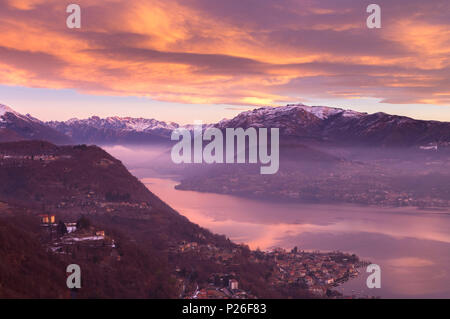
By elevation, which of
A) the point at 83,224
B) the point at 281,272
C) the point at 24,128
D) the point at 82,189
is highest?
the point at 24,128

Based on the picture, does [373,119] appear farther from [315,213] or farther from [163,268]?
[163,268]

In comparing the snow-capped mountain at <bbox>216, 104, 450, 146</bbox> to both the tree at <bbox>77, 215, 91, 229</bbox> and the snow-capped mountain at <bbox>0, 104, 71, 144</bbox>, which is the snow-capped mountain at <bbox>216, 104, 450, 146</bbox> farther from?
the tree at <bbox>77, 215, 91, 229</bbox>

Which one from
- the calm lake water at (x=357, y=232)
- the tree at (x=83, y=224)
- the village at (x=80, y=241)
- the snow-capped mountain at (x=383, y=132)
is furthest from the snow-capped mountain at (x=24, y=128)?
the village at (x=80, y=241)

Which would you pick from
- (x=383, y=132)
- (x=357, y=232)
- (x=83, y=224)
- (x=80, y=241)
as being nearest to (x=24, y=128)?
(x=357, y=232)

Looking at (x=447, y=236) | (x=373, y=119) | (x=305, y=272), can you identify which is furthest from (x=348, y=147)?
(x=305, y=272)

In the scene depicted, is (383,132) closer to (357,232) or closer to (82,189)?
(357,232)

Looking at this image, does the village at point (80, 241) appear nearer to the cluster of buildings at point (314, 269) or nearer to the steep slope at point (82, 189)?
the steep slope at point (82, 189)

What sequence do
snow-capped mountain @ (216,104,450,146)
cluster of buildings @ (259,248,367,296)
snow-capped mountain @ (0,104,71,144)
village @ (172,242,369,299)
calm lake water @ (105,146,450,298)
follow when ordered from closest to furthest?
1. village @ (172,242,369,299)
2. cluster of buildings @ (259,248,367,296)
3. calm lake water @ (105,146,450,298)
4. snow-capped mountain @ (0,104,71,144)
5. snow-capped mountain @ (216,104,450,146)

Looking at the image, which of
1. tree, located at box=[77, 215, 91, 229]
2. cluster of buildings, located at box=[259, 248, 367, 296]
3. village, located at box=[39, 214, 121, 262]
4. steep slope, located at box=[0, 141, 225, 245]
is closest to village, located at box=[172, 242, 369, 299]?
cluster of buildings, located at box=[259, 248, 367, 296]
